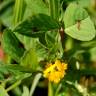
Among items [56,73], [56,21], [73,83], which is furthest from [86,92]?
[56,21]

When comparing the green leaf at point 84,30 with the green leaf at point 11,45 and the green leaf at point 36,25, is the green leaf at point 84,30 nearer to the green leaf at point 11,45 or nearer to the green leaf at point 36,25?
the green leaf at point 36,25

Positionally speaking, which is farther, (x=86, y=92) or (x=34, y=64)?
(x=86, y=92)

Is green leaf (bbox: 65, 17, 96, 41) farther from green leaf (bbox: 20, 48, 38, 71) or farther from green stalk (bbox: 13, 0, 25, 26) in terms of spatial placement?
green stalk (bbox: 13, 0, 25, 26)

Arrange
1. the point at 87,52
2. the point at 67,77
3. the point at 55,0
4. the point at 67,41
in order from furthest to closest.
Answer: the point at 67,41 → the point at 87,52 → the point at 67,77 → the point at 55,0

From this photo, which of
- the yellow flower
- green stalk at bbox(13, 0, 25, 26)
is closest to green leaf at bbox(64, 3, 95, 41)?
the yellow flower

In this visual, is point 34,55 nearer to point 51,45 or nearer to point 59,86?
point 51,45

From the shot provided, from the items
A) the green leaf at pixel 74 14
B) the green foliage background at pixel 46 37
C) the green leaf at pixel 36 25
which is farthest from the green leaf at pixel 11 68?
the green leaf at pixel 74 14
